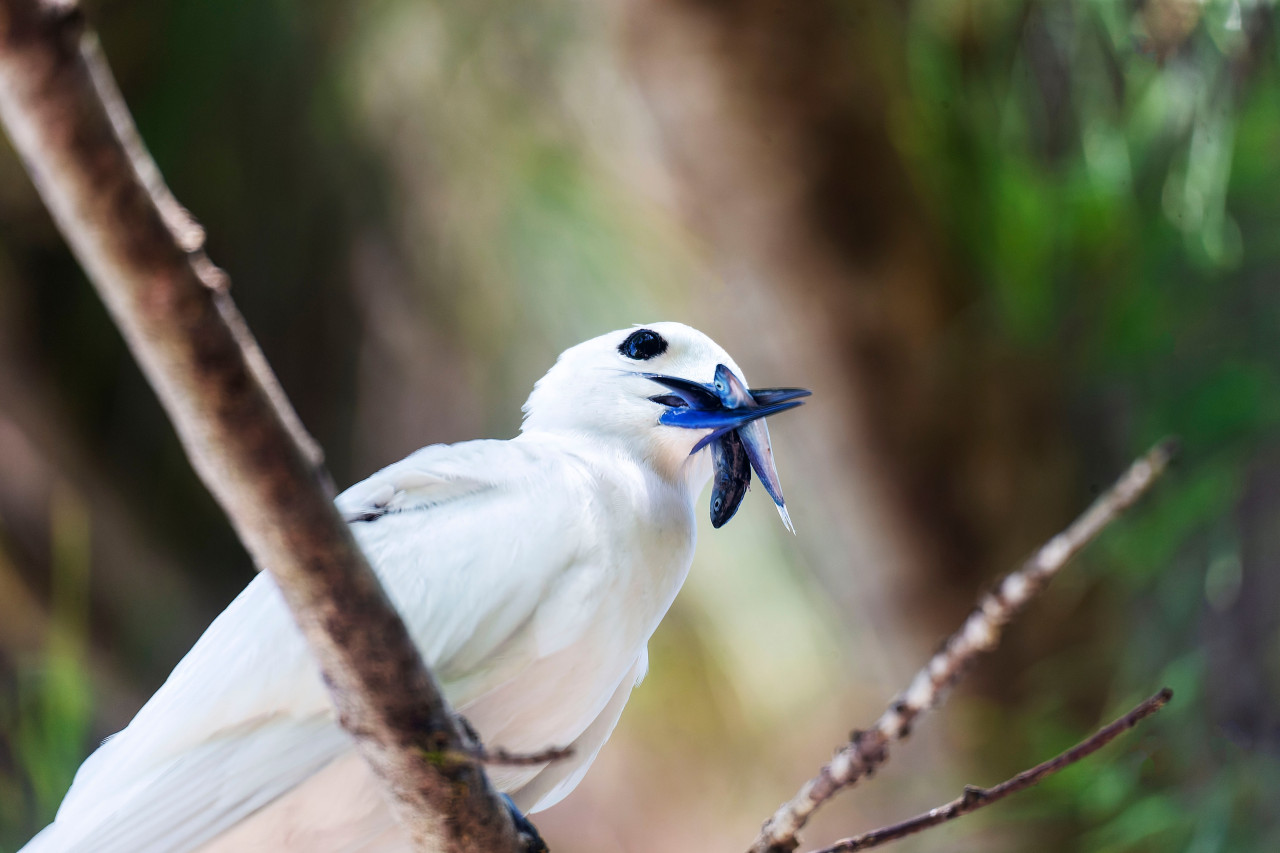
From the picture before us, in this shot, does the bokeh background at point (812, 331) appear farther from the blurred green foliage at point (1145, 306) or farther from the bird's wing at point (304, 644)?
the bird's wing at point (304, 644)

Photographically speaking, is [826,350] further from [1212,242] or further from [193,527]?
[193,527]

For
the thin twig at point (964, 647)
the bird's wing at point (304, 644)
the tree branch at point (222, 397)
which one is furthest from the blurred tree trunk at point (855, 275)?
the tree branch at point (222, 397)

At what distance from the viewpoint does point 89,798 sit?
77 centimetres

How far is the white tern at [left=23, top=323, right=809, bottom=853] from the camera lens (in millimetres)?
737

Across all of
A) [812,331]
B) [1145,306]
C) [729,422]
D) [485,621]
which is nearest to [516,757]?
[485,621]

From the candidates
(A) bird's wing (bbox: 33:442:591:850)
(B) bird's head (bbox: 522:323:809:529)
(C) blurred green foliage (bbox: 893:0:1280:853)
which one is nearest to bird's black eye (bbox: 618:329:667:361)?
(B) bird's head (bbox: 522:323:809:529)

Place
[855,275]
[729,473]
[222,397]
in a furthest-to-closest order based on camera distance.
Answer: [855,275]
[729,473]
[222,397]

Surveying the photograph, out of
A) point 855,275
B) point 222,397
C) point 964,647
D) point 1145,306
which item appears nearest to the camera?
point 222,397

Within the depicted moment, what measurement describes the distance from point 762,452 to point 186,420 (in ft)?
1.62

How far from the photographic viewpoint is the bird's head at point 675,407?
2.80 feet

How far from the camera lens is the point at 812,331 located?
1.61 m

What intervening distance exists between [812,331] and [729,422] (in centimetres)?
81

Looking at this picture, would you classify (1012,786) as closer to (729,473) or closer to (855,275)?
(729,473)

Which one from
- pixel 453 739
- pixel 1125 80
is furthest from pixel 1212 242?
pixel 453 739
